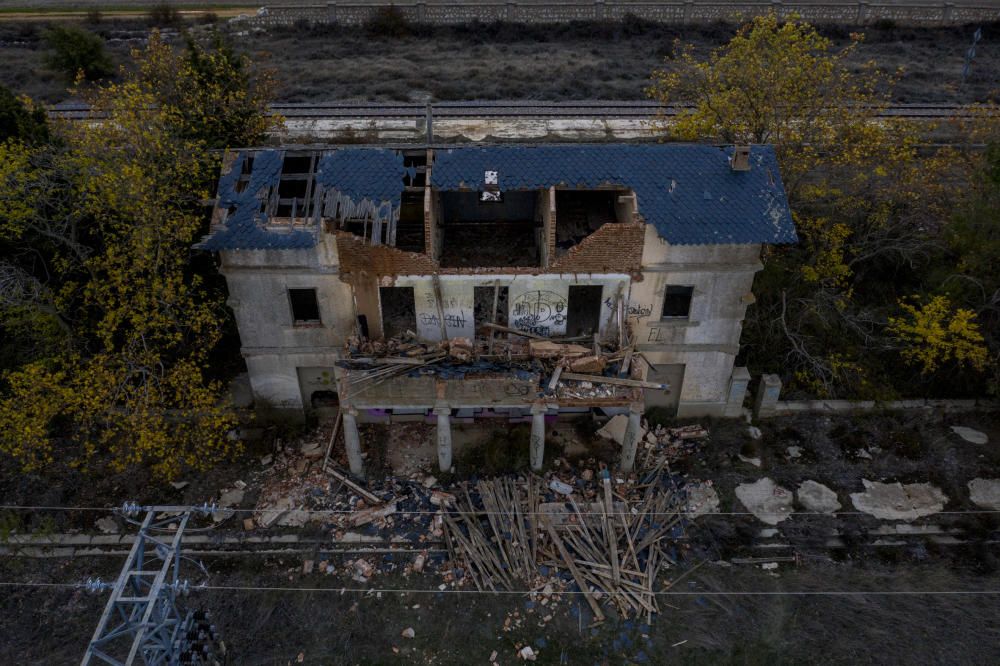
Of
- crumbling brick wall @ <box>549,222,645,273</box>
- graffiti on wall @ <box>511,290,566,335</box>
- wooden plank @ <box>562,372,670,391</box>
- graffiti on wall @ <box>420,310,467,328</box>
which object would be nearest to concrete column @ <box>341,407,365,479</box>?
graffiti on wall @ <box>420,310,467,328</box>

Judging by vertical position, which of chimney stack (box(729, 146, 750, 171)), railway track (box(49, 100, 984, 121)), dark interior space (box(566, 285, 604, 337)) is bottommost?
dark interior space (box(566, 285, 604, 337))

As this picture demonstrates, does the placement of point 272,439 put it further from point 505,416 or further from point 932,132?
point 932,132

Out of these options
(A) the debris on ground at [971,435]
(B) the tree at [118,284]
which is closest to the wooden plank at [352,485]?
(B) the tree at [118,284]

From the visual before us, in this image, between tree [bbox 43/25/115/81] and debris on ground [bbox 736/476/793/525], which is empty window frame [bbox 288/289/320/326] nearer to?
debris on ground [bbox 736/476/793/525]

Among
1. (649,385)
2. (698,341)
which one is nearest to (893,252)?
(698,341)

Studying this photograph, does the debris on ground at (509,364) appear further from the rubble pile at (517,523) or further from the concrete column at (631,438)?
the rubble pile at (517,523)

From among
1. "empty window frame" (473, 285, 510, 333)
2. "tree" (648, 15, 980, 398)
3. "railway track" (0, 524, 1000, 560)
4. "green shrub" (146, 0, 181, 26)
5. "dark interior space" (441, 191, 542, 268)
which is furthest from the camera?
"green shrub" (146, 0, 181, 26)
